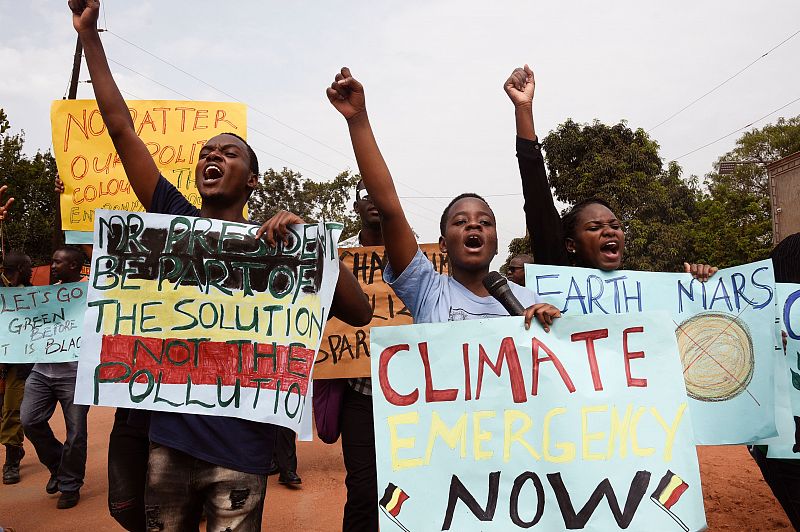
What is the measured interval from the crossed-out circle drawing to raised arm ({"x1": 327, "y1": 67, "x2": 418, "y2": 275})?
4.01ft

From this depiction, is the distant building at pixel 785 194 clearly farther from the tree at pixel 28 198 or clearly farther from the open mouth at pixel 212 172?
the tree at pixel 28 198

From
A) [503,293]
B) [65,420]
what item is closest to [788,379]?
[503,293]

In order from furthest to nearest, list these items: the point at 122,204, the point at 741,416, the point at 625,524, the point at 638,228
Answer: the point at 638,228
the point at 122,204
the point at 741,416
the point at 625,524

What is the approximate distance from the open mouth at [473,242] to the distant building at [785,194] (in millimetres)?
16712

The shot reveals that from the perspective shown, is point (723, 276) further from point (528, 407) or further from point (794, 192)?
point (794, 192)

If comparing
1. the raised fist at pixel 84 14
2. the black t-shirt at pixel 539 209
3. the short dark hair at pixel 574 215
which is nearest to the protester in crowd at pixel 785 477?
the short dark hair at pixel 574 215

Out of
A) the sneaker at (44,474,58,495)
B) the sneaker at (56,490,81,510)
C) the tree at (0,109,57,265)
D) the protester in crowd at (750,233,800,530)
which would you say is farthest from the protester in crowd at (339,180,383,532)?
the tree at (0,109,57,265)

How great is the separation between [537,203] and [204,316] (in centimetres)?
138

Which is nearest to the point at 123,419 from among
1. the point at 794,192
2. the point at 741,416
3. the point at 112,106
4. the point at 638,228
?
the point at 112,106

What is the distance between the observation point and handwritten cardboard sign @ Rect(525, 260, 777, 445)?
8.11ft

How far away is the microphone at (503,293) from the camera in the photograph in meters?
2.16

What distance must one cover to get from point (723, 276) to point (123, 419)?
252 centimetres

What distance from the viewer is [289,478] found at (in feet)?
16.9

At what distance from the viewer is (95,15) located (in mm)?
2584
